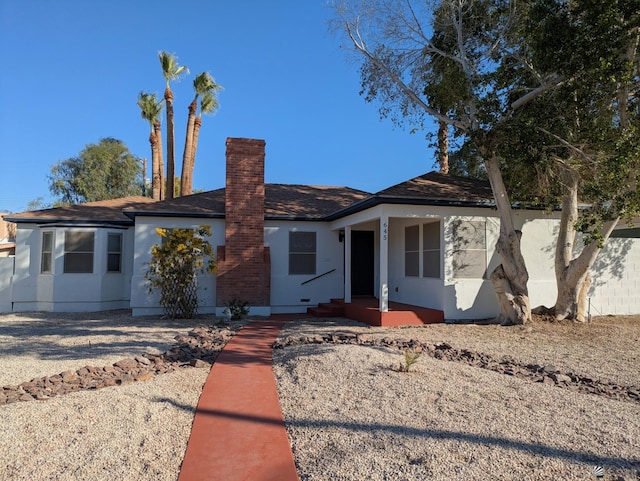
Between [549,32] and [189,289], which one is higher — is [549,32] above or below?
above

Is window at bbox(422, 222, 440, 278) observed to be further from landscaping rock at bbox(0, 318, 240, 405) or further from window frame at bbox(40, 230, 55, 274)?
window frame at bbox(40, 230, 55, 274)

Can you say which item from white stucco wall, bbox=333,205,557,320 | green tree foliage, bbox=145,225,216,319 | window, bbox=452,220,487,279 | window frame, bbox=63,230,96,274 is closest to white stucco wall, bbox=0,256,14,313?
window frame, bbox=63,230,96,274

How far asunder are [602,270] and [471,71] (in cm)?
661

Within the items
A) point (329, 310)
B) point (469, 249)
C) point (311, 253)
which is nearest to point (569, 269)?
point (469, 249)

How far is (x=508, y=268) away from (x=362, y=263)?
214 inches

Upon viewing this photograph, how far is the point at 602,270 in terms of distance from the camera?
12.7m

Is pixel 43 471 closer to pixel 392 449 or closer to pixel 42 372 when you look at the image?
pixel 392 449

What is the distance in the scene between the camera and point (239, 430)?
Result: 14.6 feet

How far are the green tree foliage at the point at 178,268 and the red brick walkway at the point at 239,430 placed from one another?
5578 millimetres

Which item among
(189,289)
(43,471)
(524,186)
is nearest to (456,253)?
(524,186)

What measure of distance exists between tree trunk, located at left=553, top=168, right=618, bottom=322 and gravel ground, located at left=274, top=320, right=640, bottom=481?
3.17 metres

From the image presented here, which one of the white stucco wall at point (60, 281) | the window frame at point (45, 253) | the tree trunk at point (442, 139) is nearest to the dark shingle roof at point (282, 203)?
the white stucco wall at point (60, 281)

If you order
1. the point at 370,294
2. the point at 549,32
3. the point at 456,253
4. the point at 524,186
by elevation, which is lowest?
the point at 370,294

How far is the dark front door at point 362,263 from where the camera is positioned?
15059 mm
